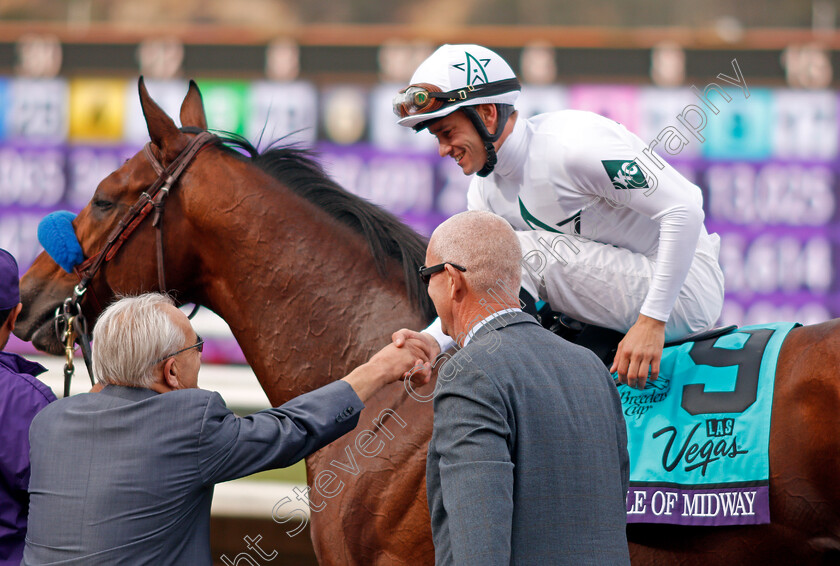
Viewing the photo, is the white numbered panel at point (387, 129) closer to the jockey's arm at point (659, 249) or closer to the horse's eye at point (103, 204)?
the horse's eye at point (103, 204)

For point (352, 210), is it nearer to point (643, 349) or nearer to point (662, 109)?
point (643, 349)

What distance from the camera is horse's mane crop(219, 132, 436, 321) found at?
103 inches

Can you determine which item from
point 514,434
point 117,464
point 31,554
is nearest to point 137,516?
point 117,464

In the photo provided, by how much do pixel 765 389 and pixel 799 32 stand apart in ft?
16.5

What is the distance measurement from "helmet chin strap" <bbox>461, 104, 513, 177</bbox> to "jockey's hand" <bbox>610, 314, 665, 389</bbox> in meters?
0.59

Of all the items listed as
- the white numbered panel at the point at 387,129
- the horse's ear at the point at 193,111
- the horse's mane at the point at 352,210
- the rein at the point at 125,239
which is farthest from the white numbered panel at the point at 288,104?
the rein at the point at 125,239

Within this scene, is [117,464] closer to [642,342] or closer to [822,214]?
[642,342]

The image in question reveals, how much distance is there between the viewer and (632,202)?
2221 millimetres

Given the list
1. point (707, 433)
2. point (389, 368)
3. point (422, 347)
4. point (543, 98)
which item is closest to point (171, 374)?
point (389, 368)

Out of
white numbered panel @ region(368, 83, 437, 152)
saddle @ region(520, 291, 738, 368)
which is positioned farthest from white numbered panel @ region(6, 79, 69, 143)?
saddle @ region(520, 291, 738, 368)

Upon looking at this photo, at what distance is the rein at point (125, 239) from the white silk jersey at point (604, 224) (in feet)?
3.11

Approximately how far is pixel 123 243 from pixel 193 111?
53 cm

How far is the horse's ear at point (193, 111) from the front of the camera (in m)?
2.88

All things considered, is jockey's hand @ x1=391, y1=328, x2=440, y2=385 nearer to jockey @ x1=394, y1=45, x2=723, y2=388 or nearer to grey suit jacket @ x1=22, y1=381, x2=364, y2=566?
jockey @ x1=394, y1=45, x2=723, y2=388
